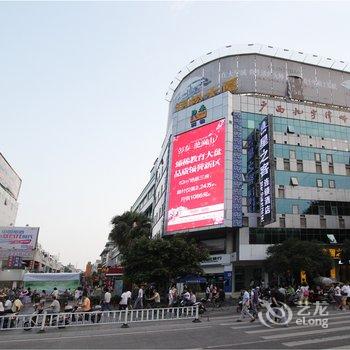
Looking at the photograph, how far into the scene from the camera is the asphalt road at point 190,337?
39.6 feet

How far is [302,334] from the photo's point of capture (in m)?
13.3

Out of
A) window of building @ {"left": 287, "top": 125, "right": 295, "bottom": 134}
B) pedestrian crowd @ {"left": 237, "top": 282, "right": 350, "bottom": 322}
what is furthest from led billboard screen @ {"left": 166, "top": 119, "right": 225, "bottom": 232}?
pedestrian crowd @ {"left": 237, "top": 282, "right": 350, "bottom": 322}

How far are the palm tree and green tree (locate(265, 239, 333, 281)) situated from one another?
1540cm

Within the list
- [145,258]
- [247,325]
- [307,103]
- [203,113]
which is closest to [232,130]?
[203,113]

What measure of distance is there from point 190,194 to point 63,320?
2863 cm

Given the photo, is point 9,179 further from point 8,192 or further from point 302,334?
point 302,334

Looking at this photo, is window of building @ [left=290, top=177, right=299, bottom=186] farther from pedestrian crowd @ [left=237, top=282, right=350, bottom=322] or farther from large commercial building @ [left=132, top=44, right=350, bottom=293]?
pedestrian crowd @ [left=237, top=282, right=350, bottom=322]

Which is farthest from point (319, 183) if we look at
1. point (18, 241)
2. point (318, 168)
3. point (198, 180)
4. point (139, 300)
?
point (18, 241)

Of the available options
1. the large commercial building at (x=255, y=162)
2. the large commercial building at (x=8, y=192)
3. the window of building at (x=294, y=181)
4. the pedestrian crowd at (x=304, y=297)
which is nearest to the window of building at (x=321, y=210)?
the large commercial building at (x=255, y=162)

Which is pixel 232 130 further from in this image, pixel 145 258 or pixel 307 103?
pixel 145 258

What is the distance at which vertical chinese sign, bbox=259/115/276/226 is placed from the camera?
37.2 m

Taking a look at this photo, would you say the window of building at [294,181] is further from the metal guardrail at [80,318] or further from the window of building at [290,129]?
the metal guardrail at [80,318]

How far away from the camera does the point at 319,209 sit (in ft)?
145

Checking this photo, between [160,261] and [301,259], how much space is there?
42.0ft
